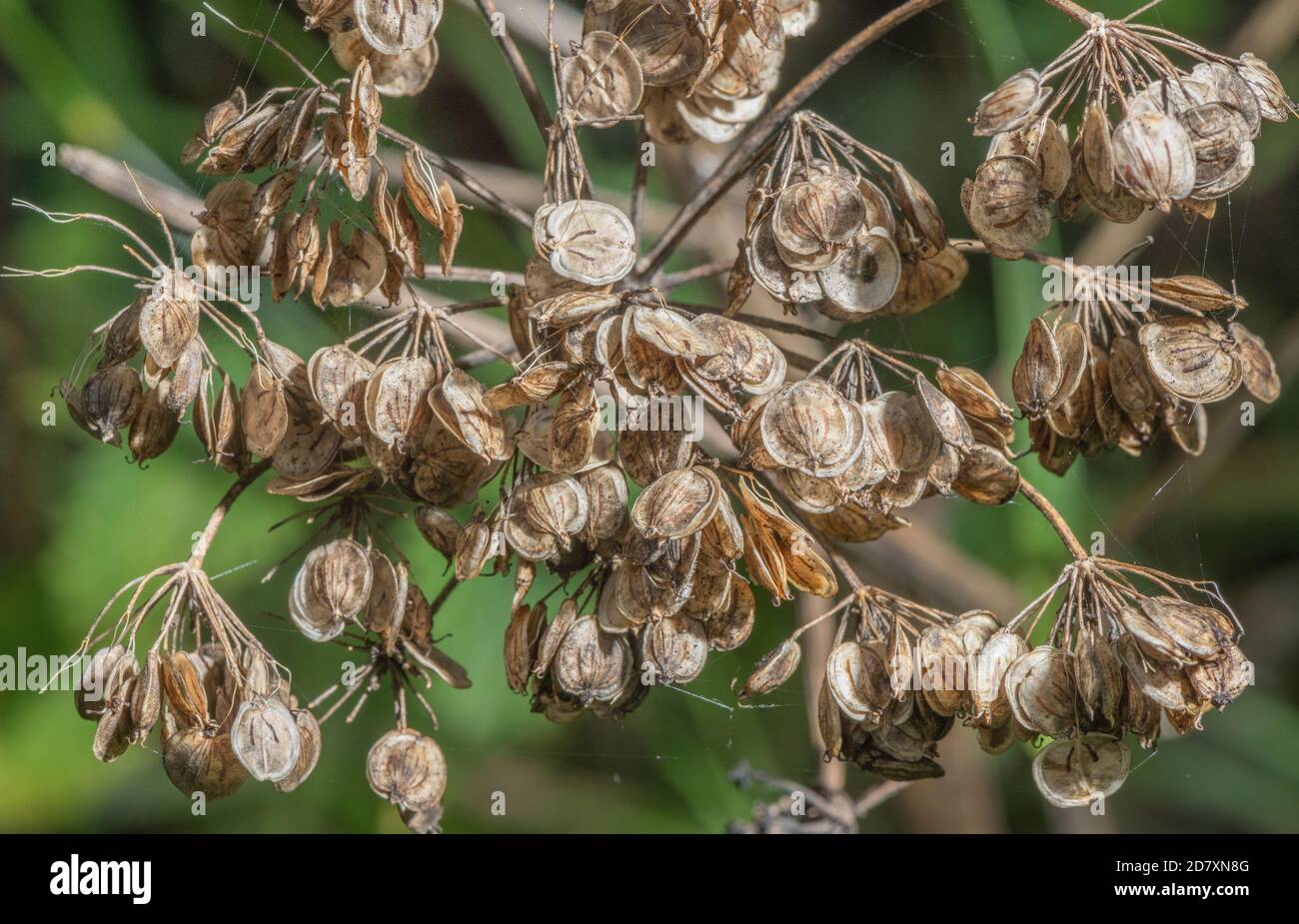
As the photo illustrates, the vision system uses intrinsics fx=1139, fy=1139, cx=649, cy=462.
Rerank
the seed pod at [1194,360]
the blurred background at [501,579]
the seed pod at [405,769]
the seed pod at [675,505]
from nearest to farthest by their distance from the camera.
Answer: the seed pod at [675,505] < the seed pod at [1194,360] < the seed pod at [405,769] < the blurred background at [501,579]

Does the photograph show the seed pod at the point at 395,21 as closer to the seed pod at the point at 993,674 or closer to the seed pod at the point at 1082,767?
the seed pod at the point at 993,674

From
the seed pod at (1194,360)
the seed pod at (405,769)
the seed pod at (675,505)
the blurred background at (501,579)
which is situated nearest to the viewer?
the seed pod at (675,505)

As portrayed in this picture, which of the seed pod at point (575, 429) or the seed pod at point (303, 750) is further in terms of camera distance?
the seed pod at point (303, 750)

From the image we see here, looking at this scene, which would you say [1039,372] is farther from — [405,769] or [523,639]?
[405,769]

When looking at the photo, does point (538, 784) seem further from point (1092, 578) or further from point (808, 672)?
point (1092, 578)

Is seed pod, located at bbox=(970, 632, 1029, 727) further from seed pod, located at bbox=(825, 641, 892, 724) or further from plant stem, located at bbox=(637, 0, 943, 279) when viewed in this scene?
plant stem, located at bbox=(637, 0, 943, 279)

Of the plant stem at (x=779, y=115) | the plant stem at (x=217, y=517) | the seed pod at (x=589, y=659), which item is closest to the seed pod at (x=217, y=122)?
the plant stem at (x=217, y=517)

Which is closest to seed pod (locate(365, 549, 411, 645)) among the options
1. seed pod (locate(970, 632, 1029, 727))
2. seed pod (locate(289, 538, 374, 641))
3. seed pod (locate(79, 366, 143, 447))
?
seed pod (locate(289, 538, 374, 641))

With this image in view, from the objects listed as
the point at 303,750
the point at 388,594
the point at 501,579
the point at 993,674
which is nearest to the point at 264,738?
the point at 303,750
